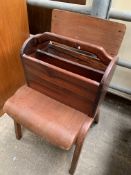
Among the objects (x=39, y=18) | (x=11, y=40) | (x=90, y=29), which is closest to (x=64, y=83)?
(x=90, y=29)

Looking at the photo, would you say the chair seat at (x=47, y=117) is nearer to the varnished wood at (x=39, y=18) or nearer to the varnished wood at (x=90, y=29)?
the varnished wood at (x=90, y=29)

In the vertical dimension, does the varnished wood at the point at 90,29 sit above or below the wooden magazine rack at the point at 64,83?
above

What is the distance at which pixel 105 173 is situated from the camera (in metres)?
1.10

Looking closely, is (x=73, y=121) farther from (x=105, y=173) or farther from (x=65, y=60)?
(x=105, y=173)

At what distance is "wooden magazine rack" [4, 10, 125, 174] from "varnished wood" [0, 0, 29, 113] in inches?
10.9

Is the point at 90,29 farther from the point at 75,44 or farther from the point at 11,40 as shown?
the point at 11,40

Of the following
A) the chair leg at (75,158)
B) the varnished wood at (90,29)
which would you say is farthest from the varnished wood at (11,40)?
the chair leg at (75,158)

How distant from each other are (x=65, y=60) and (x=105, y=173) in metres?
0.75

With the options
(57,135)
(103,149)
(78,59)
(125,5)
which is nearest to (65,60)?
(78,59)

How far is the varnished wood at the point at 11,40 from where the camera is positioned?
1104 mm

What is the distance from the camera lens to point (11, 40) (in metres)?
1.22

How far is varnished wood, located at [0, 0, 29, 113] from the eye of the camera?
1.10 metres

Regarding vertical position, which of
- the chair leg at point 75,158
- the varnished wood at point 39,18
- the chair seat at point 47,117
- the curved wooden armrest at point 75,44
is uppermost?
the curved wooden armrest at point 75,44

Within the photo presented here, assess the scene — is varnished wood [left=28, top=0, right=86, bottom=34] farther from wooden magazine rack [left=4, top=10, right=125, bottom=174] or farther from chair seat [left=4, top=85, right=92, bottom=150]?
chair seat [left=4, top=85, right=92, bottom=150]
